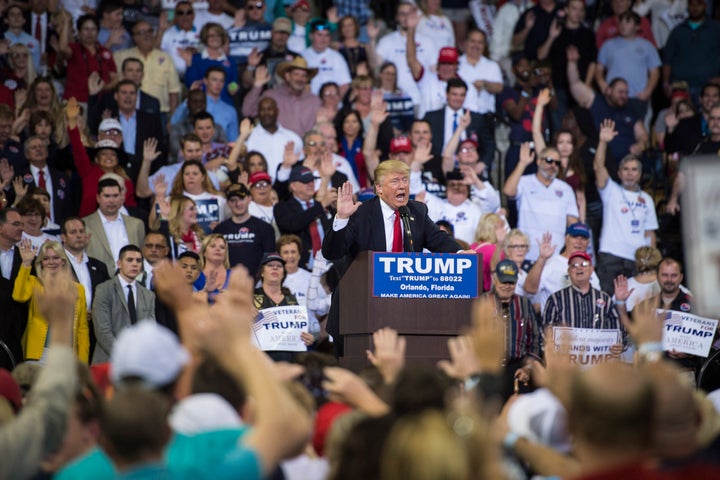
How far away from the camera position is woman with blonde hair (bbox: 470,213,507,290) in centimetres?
1167

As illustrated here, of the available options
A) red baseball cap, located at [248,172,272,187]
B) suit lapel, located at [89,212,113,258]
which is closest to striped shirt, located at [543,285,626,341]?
red baseball cap, located at [248,172,272,187]

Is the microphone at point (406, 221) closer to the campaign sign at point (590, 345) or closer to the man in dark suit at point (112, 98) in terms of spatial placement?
the campaign sign at point (590, 345)

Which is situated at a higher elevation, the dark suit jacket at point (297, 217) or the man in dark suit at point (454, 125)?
the man in dark suit at point (454, 125)

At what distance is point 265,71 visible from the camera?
47.4 ft

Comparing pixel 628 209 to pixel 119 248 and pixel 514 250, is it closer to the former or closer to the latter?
pixel 514 250

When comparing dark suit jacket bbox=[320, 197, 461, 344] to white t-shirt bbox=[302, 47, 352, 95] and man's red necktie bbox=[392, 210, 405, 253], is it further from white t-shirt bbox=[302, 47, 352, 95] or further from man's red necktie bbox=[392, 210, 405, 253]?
white t-shirt bbox=[302, 47, 352, 95]

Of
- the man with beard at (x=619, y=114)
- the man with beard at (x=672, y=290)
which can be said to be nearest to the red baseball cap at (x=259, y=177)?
the man with beard at (x=672, y=290)

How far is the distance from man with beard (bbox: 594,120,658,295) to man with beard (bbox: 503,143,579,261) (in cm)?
52

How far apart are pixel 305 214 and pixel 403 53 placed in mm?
4240

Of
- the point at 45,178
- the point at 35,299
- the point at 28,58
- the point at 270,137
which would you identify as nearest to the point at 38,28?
the point at 28,58

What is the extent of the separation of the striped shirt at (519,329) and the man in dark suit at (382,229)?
2.11 m

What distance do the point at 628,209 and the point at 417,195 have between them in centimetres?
263

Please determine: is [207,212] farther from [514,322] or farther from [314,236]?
[514,322]

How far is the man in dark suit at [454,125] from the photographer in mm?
14156
